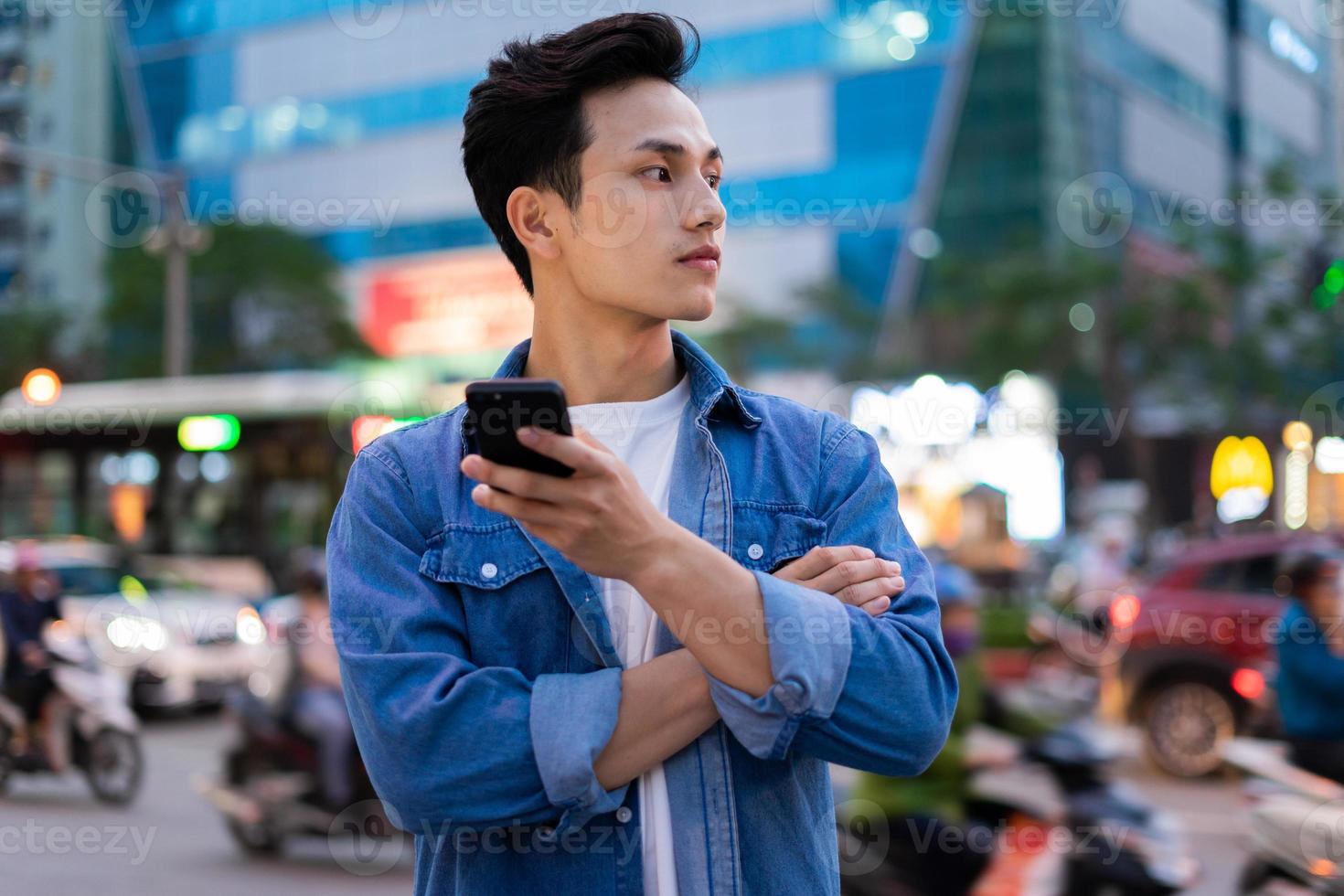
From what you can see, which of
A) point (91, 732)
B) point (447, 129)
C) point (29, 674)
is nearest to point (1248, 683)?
point (91, 732)

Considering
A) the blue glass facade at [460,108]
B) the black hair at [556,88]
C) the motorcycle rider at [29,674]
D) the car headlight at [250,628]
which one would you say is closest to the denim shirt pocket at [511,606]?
the black hair at [556,88]

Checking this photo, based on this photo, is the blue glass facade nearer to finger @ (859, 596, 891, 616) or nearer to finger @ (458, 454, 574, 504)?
finger @ (859, 596, 891, 616)

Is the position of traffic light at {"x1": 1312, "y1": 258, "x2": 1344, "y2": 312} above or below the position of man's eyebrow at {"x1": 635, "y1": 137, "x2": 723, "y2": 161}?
above

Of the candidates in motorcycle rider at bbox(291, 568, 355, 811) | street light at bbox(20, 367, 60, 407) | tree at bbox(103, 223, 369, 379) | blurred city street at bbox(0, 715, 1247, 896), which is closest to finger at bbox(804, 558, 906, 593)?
blurred city street at bbox(0, 715, 1247, 896)

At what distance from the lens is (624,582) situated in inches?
71.8

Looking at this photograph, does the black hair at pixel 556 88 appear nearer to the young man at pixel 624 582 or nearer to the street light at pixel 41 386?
the young man at pixel 624 582

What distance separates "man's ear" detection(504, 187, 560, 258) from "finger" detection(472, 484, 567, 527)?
1.84 feet

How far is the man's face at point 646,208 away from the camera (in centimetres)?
188

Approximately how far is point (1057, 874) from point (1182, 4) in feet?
146

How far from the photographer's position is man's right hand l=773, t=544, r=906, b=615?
1.78m

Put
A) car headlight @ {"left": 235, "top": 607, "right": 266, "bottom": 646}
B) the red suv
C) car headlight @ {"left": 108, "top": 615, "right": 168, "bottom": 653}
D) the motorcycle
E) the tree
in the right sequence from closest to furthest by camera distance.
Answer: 1. the motorcycle
2. the red suv
3. car headlight @ {"left": 108, "top": 615, "right": 168, "bottom": 653}
4. car headlight @ {"left": 235, "top": 607, "right": 266, "bottom": 646}
5. the tree

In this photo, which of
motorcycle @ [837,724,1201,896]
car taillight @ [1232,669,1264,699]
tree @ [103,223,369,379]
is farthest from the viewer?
tree @ [103,223,369,379]

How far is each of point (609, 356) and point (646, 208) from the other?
201 mm

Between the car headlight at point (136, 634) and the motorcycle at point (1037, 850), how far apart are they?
31.7ft
